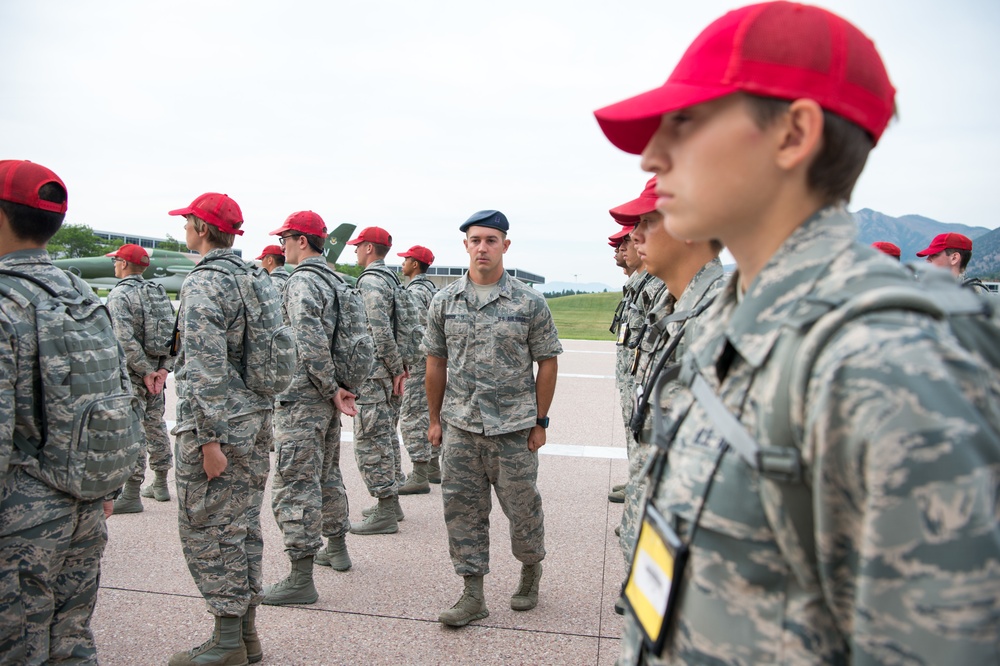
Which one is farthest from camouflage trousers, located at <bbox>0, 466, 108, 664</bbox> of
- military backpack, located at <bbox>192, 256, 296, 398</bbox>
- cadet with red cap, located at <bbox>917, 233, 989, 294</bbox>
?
cadet with red cap, located at <bbox>917, 233, 989, 294</bbox>

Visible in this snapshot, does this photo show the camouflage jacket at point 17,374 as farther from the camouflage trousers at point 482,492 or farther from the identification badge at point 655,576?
the identification badge at point 655,576

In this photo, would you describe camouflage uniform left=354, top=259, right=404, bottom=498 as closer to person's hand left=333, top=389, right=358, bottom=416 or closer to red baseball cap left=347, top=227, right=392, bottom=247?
red baseball cap left=347, top=227, right=392, bottom=247

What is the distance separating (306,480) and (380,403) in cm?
154

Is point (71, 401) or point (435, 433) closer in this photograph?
point (71, 401)

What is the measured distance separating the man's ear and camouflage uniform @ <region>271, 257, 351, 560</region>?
3.82 metres

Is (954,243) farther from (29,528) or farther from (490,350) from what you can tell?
(29,528)

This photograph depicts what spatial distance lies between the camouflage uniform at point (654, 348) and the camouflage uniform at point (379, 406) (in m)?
2.52

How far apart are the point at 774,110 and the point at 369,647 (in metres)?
3.54

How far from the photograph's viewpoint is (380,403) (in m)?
6.03

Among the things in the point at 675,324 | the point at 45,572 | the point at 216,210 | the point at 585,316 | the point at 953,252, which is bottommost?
the point at 585,316

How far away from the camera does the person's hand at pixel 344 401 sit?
4777 mm

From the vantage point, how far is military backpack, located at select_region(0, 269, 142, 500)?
2.67 m

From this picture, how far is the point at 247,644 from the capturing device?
3615mm

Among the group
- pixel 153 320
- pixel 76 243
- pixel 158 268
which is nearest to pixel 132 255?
pixel 153 320
